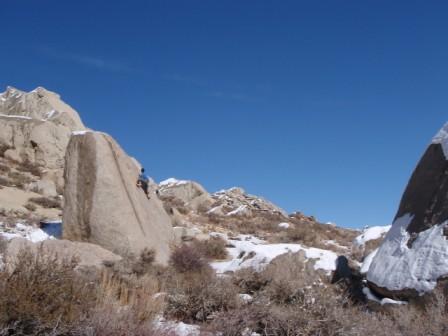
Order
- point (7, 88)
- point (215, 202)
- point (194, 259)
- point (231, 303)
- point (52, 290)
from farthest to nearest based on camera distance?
point (7, 88), point (215, 202), point (194, 259), point (231, 303), point (52, 290)

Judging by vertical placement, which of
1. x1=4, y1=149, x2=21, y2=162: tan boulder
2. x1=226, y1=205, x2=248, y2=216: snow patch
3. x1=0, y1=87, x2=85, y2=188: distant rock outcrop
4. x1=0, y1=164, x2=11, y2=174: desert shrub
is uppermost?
x1=0, y1=87, x2=85, y2=188: distant rock outcrop

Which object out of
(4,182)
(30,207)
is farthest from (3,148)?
(30,207)

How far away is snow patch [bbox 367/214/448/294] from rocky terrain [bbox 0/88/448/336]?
2cm

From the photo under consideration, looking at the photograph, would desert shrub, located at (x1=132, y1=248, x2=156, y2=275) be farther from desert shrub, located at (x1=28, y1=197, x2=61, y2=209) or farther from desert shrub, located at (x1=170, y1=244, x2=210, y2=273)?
desert shrub, located at (x1=28, y1=197, x2=61, y2=209)

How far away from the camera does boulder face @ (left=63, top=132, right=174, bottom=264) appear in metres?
12.0

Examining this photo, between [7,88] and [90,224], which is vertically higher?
[7,88]

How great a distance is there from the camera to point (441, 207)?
7.58 meters

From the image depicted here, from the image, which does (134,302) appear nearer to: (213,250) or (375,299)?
(375,299)

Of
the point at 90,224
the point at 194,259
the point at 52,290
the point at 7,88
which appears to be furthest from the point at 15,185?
the point at 7,88

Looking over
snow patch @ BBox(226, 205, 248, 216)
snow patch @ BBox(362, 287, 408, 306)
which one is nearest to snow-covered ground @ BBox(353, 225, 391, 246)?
snow patch @ BBox(362, 287, 408, 306)

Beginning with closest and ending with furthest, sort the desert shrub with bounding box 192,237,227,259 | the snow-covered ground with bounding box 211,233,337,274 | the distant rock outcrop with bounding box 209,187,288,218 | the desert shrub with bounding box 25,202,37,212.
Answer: the snow-covered ground with bounding box 211,233,337,274 → the desert shrub with bounding box 192,237,227,259 → the desert shrub with bounding box 25,202,37,212 → the distant rock outcrop with bounding box 209,187,288,218

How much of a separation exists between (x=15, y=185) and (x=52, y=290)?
17283 mm

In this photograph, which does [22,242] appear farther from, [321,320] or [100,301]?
[321,320]

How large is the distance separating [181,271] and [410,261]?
5.23 meters
